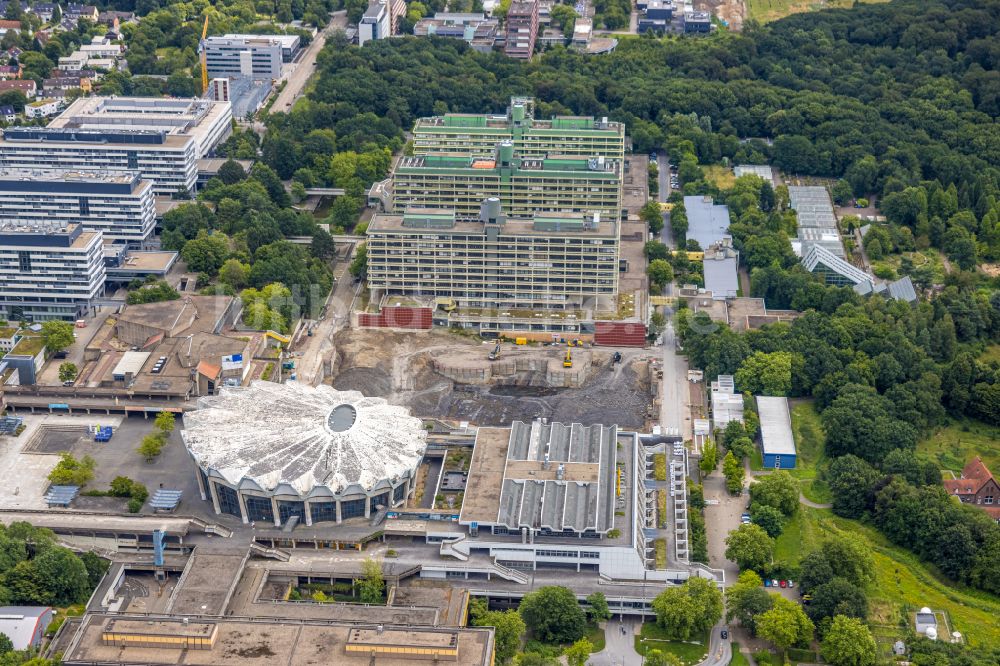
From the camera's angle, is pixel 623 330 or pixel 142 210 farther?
pixel 142 210

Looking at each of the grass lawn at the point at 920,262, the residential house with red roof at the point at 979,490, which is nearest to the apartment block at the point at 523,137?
the grass lawn at the point at 920,262

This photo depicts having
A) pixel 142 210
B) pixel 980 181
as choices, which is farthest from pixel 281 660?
pixel 980 181

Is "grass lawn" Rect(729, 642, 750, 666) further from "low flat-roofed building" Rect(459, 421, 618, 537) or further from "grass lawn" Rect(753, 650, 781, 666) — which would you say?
"low flat-roofed building" Rect(459, 421, 618, 537)

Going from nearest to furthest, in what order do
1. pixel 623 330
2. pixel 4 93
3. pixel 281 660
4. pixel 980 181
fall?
pixel 281 660 < pixel 623 330 < pixel 980 181 < pixel 4 93

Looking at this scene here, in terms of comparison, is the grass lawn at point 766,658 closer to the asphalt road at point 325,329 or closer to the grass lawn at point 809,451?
the grass lawn at point 809,451

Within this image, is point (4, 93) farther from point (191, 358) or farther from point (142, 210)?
point (191, 358)

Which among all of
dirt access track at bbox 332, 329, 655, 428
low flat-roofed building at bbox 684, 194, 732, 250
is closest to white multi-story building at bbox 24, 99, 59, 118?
dirt access track at bbox 332, 329, 655, 428
